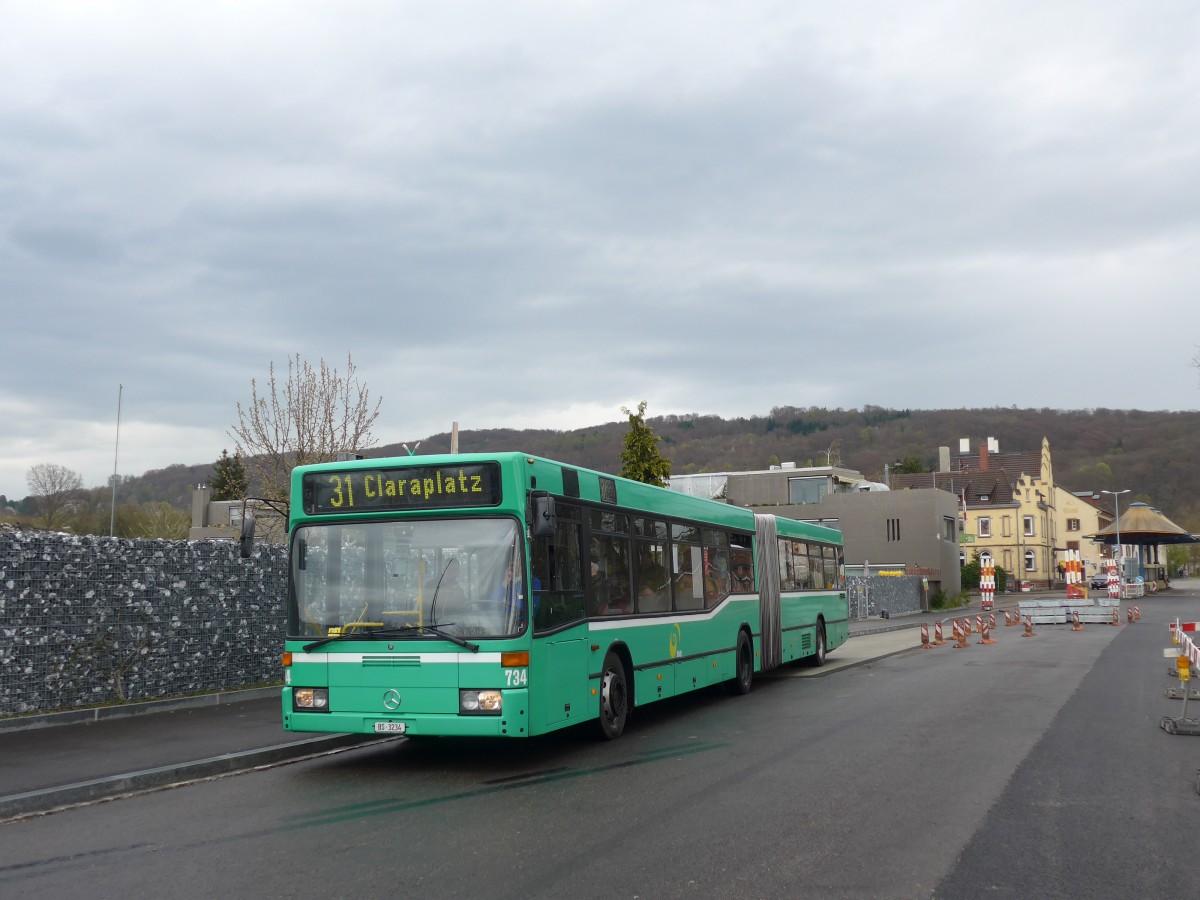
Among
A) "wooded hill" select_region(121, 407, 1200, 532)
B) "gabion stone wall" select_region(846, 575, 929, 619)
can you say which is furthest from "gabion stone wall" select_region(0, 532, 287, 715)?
"wooded hill" select_region(121, 407, 1200, 532)

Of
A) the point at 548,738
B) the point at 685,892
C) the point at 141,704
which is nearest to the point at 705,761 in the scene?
the point at 548,738

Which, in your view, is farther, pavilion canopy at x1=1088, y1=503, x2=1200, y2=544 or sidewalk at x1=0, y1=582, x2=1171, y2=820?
pavilion canopy at x1=1088, y1=503, x2=1200, y2=544

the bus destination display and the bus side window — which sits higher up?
the bus destination display

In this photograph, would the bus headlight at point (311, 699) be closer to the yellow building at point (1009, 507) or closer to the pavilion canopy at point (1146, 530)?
the pavilion canopy at point (1146, 530)

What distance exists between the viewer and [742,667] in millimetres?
16453

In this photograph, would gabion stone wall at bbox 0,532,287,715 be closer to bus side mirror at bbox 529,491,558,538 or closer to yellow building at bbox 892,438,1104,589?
bus side mirror at bbox 529,491,558,538

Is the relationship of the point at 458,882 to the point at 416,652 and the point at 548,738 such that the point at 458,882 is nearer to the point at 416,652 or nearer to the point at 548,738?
the point at 416,652

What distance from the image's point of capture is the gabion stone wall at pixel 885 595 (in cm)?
4616

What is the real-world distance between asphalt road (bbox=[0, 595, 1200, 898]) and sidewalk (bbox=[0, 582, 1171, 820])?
0.94ft

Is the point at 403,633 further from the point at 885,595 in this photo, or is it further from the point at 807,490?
the point at 807,490

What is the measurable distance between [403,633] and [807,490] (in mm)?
68866

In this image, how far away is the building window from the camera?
7594 centimetres

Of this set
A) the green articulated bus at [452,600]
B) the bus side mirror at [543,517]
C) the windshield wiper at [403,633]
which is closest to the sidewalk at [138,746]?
the green articulated bus at [452,600]

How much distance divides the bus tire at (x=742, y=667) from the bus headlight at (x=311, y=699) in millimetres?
7652
